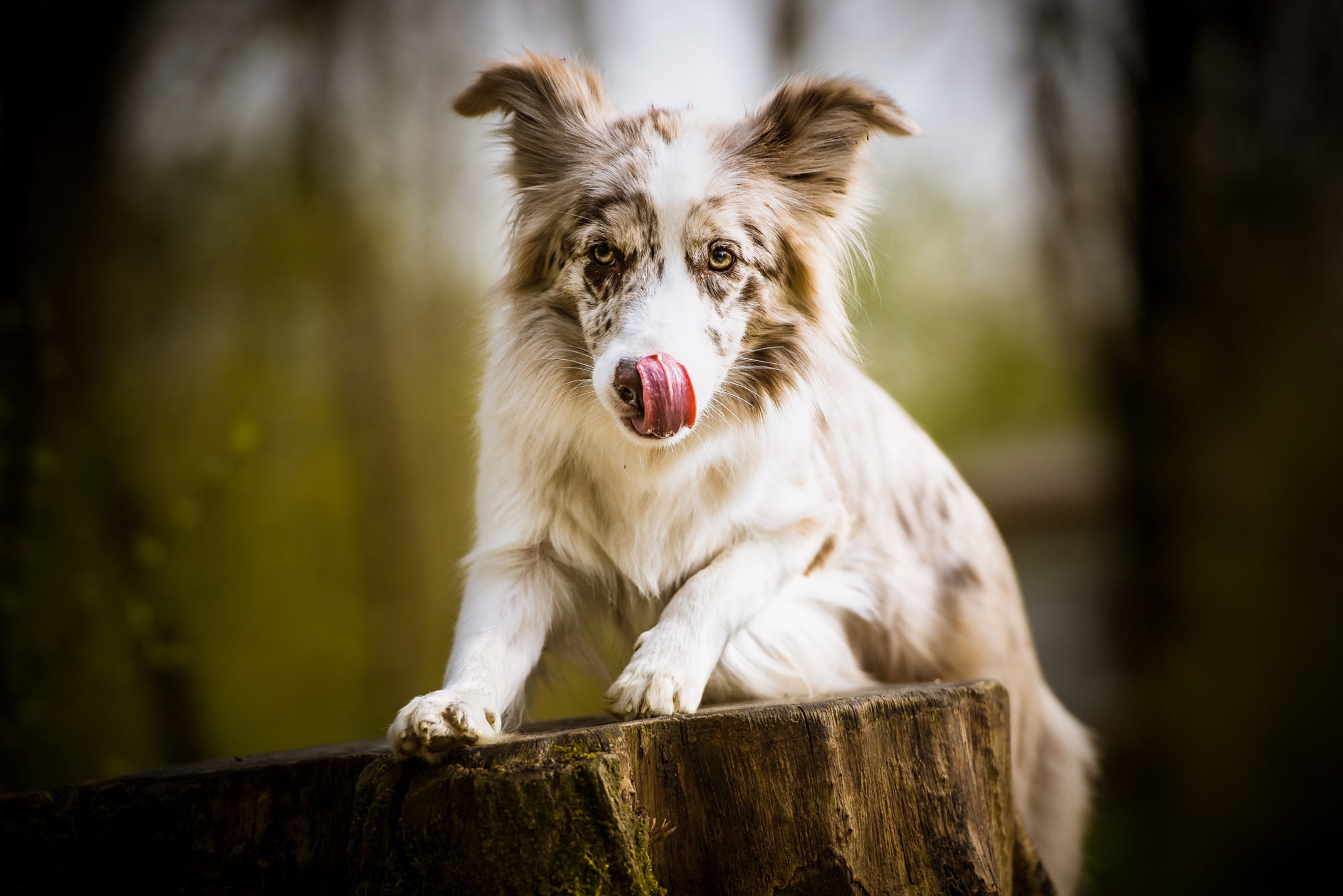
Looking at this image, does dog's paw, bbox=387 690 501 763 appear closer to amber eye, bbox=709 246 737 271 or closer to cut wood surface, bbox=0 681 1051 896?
cut wood surface, bbox=0 681 1051 896

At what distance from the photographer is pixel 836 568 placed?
281 centimetres

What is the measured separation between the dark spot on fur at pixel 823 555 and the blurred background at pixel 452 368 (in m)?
0.76

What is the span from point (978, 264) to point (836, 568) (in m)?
6.03

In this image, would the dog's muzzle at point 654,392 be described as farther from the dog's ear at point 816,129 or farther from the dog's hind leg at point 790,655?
the dog's ear at point 816,129

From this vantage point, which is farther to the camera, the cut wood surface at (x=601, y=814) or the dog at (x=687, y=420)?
the dog at (x=687, y=420)

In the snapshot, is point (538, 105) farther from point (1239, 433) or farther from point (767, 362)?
point (1239, 433)

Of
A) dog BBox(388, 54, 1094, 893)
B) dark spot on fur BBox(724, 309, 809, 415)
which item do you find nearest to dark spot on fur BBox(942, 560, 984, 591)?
dog BBox(388, 54, 1094, 893)

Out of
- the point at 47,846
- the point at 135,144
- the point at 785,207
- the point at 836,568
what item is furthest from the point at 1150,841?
the point at 135,144

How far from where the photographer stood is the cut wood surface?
1.71 metres

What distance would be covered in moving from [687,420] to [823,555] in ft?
2.64

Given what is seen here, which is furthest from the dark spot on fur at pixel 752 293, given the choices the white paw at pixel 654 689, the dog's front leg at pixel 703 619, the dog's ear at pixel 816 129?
the white paw at pixel 654 689

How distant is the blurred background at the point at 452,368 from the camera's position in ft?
16.1

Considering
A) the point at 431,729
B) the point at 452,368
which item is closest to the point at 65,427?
the point at 452,368

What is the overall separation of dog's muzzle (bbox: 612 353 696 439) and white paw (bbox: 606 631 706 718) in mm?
523
